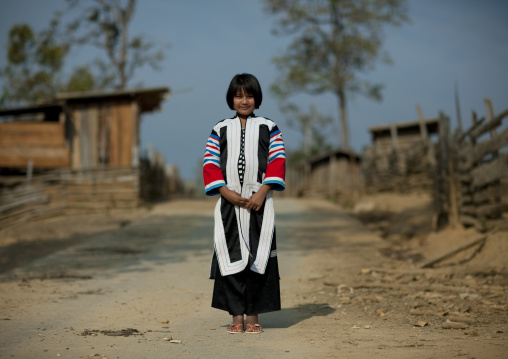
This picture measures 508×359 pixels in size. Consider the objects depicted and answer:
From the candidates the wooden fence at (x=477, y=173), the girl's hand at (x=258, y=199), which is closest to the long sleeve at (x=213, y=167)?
the girl's hand at (x=258, y=199)

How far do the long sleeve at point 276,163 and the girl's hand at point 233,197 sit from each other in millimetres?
211

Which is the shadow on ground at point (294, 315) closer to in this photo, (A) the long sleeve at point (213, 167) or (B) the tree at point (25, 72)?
(A) the long sleeve at point (213, 167)

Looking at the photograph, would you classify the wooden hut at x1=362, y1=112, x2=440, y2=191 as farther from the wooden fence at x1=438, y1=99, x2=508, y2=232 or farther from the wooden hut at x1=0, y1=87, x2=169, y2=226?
the wooden hut at x1=0, y1=87, x2=169, y2=226

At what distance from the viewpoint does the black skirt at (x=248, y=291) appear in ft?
13.9

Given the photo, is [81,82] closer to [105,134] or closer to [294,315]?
[105,134]

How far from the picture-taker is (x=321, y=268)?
25.3 feet

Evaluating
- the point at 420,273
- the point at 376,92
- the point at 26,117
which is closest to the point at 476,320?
the point at 420,273

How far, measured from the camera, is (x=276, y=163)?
4.31 m

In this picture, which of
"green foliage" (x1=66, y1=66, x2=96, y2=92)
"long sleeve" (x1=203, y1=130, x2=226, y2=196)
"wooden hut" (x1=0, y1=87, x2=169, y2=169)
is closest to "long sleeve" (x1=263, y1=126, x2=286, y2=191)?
"long sleeve" (x1=203, y1=130, x2=226, y2=196)

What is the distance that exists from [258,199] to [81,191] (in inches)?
597

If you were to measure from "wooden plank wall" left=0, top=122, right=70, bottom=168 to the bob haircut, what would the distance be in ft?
51.3

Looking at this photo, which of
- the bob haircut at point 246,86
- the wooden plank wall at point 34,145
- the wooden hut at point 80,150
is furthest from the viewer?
the wooden plank wall at point 34,145

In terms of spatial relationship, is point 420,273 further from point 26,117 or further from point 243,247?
point 26,117

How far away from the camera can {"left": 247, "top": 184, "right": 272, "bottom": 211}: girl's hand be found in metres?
4.22
